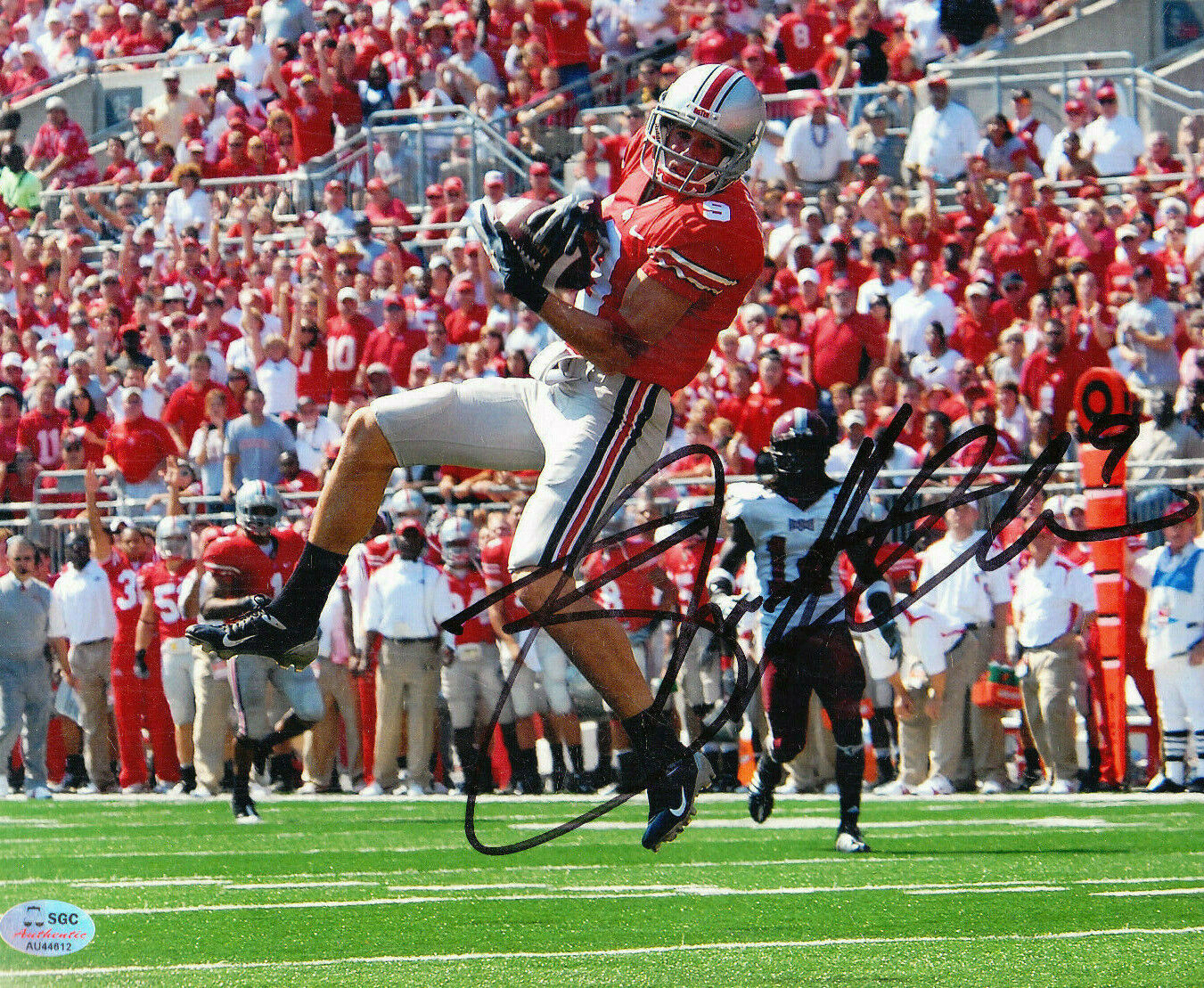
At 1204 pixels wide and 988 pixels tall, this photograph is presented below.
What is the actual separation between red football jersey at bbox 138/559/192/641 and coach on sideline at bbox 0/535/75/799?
0.71m

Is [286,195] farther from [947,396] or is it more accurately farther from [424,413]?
[424,413]

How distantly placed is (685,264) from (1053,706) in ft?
22.8

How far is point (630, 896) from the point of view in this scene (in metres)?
7.60

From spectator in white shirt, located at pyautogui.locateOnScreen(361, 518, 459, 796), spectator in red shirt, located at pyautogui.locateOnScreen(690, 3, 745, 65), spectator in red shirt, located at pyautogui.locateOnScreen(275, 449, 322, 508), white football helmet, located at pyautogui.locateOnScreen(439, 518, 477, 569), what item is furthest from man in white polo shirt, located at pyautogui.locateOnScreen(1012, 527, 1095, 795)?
spectator in red shirt, located at pyautogui.locateOnScreen(690, 3, 745, 65)

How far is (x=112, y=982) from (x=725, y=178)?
261 cm

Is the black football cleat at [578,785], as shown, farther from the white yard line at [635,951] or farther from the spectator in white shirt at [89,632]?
the white yard line at [635,951]

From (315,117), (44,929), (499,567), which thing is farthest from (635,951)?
(315,117)

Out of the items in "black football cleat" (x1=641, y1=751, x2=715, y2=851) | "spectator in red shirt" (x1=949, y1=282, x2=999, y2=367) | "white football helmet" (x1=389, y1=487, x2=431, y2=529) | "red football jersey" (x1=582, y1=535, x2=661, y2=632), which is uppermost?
"spectator in red shirt" (x1=949, y1=282, x2=999, y2=367)

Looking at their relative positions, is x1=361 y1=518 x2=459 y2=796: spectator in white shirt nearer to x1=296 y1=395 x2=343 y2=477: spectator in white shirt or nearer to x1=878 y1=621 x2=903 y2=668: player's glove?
x1=296 y1=395 x2=343 y2=477: spectator in white shirt

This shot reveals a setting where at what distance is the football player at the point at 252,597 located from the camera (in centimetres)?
853

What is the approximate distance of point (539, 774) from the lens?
12781 mm

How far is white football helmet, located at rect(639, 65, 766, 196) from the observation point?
5.03 m

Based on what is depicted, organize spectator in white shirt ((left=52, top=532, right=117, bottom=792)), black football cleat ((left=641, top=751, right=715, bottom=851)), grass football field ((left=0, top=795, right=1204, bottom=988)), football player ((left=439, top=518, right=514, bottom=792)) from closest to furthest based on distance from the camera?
black football cleat ((left=641, top=751, right=715, bottom=851)) < grass football field ((left=0, top=795, right=1204, bottom=988)) < football player ((left=439, top=518, right=514, bottom=792)) < spectator in white shirt ((left=52, top=532, right=117, bottom=792))

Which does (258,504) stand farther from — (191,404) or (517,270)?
(191,404)
